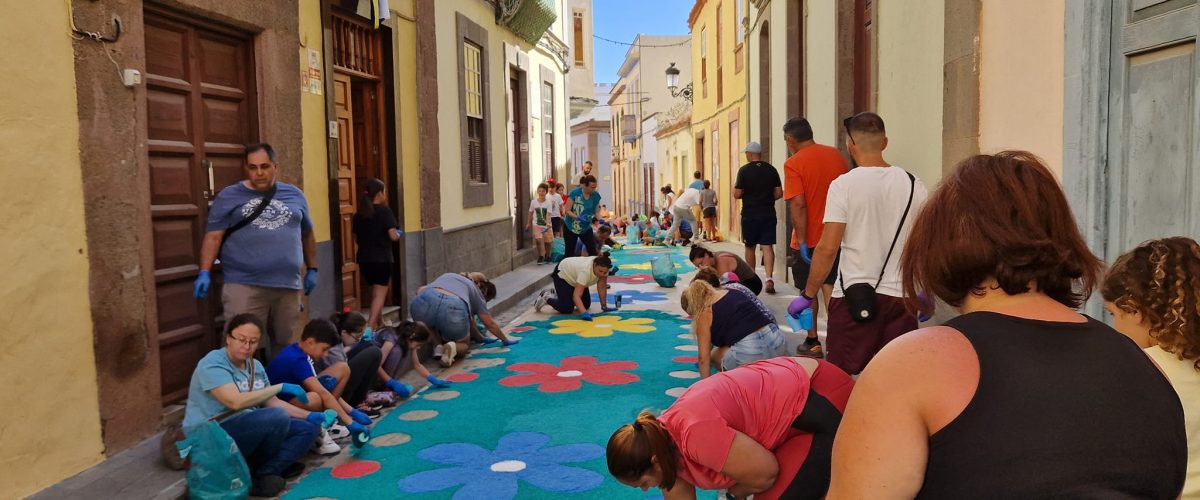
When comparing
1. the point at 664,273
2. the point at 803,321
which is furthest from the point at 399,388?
the point at 664,273

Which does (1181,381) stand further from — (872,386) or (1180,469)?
(872,386)

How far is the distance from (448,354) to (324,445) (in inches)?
91.7

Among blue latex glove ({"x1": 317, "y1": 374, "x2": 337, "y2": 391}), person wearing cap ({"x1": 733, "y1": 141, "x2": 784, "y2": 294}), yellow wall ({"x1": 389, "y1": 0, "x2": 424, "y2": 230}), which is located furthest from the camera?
person wearing cap ({"x1": 733, "y1": 141, "x2": 784, "y2": 294})

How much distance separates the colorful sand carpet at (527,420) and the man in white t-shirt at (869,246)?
1195 millimetres

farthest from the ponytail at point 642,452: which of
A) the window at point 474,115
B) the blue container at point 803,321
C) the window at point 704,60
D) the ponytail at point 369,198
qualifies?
the window at point 704,60

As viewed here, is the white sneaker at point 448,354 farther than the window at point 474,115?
No

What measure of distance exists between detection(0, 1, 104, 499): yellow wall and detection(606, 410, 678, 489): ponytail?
2657mm

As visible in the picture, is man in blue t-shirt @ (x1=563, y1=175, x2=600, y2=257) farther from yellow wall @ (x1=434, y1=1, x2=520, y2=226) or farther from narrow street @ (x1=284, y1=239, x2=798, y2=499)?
narrow street @ (x1=284, y1=239, x2=798, y2=499)

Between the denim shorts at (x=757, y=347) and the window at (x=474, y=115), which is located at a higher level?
the window at (x=474, y=115)

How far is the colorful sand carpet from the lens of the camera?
14.4 ft

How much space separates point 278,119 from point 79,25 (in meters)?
2.02

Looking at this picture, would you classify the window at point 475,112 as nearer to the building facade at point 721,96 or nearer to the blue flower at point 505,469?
the building facade at point 721,96

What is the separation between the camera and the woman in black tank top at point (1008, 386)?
1296 mm

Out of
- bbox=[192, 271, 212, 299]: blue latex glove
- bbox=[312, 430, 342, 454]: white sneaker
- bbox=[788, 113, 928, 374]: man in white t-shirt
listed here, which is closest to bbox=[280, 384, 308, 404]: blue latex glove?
bbox=[312, 430, 342, 454]: white sneaker
